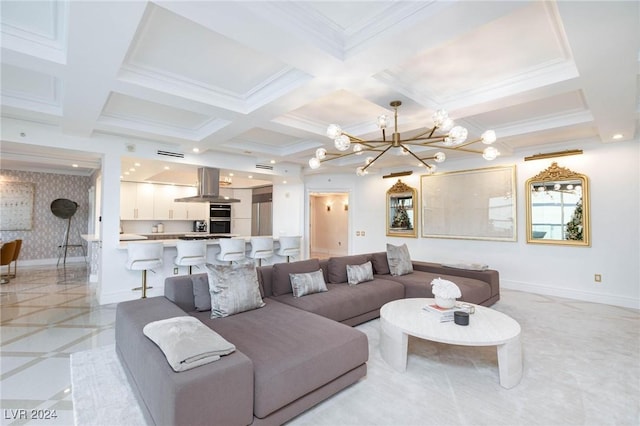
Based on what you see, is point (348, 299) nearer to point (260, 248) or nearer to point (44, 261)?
point (260, 248)

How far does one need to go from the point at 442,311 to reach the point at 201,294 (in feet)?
7.52

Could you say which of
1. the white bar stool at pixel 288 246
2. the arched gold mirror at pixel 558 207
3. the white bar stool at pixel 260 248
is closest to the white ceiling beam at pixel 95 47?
the white bar stool at pixel 260 248

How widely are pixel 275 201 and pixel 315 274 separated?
15.3ft

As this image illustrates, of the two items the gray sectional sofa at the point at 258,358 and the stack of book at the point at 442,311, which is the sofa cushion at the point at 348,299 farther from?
the stack of book at the point at 442,311

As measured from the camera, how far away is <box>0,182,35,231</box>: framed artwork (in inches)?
296

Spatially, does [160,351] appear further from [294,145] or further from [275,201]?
[275,201]

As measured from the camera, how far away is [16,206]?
301 inches

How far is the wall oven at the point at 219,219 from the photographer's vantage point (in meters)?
9.35

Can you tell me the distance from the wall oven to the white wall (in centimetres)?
663

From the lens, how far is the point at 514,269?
5.53 m

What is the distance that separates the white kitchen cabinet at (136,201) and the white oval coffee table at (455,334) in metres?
7.50

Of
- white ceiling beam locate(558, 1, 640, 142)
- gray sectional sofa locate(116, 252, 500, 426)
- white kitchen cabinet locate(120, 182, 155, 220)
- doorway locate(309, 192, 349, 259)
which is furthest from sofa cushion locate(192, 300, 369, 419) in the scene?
doorway locate(309, 192, 349, 259)

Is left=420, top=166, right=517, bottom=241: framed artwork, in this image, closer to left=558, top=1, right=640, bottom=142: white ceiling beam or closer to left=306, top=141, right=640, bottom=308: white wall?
left=306, top=141, right=640, bottom=308: white wall

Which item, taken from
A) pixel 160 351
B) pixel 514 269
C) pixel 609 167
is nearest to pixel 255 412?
pixel 160 351
